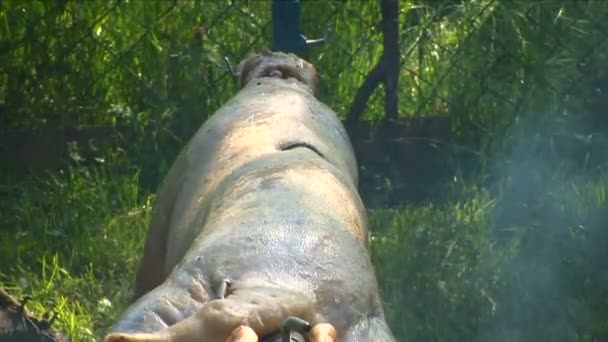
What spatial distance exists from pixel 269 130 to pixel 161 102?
172cm

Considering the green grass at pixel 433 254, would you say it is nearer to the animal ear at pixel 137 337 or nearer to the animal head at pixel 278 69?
the animal head at pixel 278 69

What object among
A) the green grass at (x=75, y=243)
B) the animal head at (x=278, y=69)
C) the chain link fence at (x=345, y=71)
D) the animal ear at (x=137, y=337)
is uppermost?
the animal ear at (x=137, y=337)

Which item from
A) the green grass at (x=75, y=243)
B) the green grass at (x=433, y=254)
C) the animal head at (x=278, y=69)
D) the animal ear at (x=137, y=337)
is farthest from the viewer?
the green grass at (x=75, y=243)

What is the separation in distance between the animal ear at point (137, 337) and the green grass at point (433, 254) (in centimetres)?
176

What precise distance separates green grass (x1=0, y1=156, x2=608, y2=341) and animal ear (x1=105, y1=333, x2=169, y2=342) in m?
1.76

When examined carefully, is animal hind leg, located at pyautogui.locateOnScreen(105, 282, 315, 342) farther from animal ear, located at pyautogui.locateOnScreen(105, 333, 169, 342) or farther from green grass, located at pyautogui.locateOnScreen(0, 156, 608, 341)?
green grass, located at pyautogui.locateOnScreen(0, 156, 608, 341)

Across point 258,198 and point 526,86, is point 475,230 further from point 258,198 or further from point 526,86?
point 258,198

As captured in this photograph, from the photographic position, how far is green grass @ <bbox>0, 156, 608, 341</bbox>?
405 centimetres

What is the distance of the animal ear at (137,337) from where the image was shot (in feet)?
7.27

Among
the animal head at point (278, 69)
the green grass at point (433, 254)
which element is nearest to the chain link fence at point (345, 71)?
the green grass at point (433, 254)

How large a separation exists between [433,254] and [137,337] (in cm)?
211

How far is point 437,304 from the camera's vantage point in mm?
4090

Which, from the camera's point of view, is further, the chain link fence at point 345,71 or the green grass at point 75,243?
the chain link fence at point 345,71

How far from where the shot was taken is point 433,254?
4242mm
